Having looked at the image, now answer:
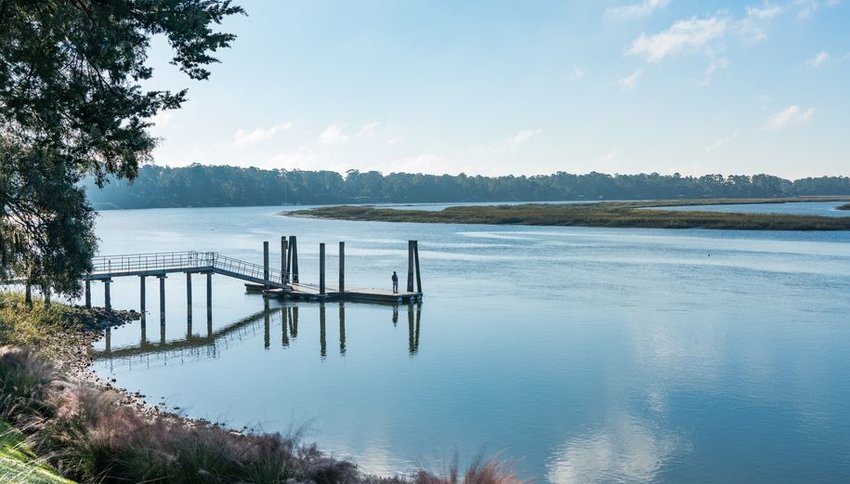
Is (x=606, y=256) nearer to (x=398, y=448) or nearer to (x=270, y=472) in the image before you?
(x=398, y=448)

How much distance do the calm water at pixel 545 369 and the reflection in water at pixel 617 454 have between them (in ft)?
0.21

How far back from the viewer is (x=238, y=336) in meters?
37.2

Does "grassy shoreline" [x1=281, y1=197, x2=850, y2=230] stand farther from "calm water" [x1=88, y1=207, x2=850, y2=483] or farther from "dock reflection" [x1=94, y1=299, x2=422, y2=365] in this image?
"dock reflection" [x1=94, y1=299, x2=422, y2=365]

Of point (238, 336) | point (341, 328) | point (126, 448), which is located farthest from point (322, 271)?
point (126, 448)

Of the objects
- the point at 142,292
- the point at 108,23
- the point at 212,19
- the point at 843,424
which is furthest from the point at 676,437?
the point at 142,292

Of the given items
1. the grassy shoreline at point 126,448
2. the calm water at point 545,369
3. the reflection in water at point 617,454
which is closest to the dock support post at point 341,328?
the calm water at point 545,369

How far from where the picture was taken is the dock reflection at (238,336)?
3250 centimetres

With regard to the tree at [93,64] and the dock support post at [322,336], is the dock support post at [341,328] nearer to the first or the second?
the dock support post at [322,336]

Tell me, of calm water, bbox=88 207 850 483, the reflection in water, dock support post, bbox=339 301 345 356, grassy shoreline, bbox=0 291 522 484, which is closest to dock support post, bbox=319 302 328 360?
calm water, bbox=88 207 850 483

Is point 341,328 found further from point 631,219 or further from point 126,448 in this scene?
point 631,219

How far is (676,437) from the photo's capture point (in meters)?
20.7

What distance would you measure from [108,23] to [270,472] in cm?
954

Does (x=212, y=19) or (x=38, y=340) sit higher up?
(x=212, y=19)

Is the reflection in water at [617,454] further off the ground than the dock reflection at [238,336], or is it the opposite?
the reflection in water at [617,454]
